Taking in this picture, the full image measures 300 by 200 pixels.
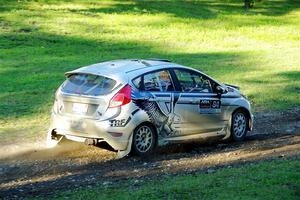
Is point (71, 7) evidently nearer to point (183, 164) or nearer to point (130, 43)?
point (130, 43)

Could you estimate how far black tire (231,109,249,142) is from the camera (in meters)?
13.6

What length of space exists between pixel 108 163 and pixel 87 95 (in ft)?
3.88

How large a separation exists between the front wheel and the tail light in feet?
9.42

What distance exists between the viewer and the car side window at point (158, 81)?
12038 mm

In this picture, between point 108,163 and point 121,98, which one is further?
point 121,98

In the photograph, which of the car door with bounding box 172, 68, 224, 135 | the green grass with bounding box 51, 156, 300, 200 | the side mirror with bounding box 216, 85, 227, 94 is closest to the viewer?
the green grass with bounding box 51, 156, 300, 200

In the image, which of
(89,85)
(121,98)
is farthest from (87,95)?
(121,98)

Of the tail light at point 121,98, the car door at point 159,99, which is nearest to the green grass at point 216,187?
the tail light at point 121,98

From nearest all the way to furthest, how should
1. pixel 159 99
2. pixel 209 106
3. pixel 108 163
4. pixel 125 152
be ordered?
pixel 108 163, pixel 125 152, pixel 159 99, pixel 209 106

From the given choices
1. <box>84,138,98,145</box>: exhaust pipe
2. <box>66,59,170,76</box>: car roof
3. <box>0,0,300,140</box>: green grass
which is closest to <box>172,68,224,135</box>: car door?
<box>66,59,170,76</box>: car roof

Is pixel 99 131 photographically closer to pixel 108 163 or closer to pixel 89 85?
pixel 108 163

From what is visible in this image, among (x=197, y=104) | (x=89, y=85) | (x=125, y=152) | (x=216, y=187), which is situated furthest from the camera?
(x=197, y=104)

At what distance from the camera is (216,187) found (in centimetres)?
883

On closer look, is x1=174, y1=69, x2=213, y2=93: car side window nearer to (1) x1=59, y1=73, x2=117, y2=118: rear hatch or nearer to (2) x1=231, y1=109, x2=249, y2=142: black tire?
(2) x1=231, y1=109, x2=249, y2=142: black tire
